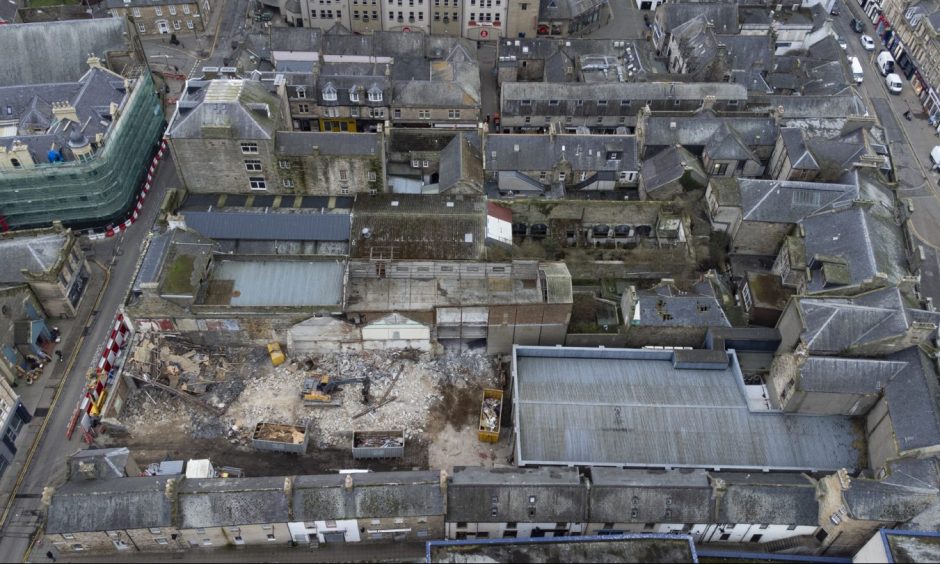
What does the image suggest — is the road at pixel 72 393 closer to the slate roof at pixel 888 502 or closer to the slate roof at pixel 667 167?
the slate roof at pixel 667 167

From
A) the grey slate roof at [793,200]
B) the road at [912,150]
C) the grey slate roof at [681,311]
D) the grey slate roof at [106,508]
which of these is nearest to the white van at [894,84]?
the road at [912,150]

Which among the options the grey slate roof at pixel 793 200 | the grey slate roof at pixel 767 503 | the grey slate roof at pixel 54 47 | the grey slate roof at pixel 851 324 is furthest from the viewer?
the grey slate roof at pixel 54 47

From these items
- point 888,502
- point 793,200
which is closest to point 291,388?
point 888,502

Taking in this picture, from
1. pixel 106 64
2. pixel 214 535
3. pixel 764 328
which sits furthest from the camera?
pixel 106 64

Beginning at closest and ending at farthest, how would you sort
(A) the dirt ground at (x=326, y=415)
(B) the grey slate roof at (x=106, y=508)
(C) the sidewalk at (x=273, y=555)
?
(B) the grey slate roof at (x=106, y=508) < (C) the sidewalk at (x=273, y=555) < (A) the dirt ground at (x=326, y=415)

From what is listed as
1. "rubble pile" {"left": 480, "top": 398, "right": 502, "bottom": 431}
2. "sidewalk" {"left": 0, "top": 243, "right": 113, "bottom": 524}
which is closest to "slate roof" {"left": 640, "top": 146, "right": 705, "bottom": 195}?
"rubble pile" {"left": 480, "top": 398, "right": 502, "bottom": 431}

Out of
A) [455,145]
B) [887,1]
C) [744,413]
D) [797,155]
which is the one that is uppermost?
[887,1]

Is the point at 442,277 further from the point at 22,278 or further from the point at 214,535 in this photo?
the point at 22,278

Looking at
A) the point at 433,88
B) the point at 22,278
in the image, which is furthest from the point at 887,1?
the point at 22,278
